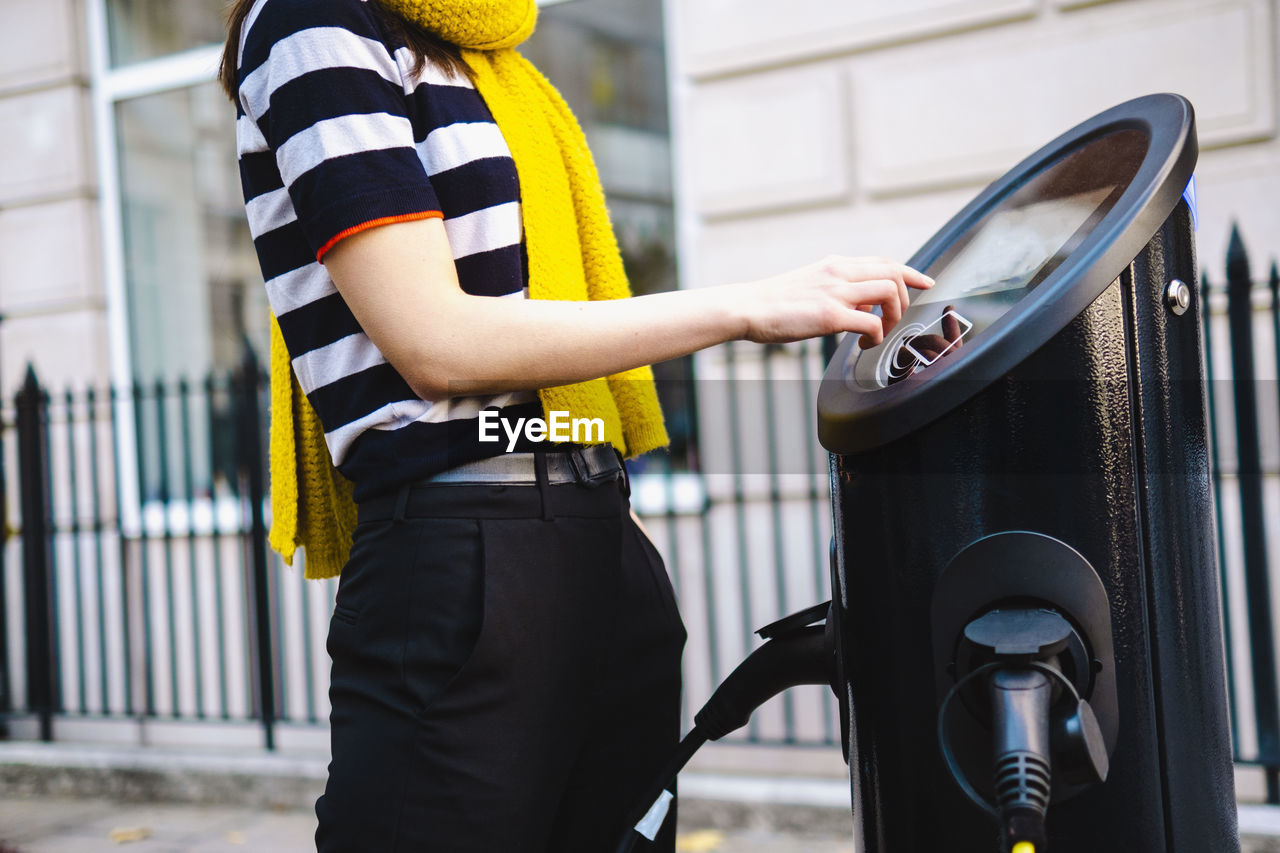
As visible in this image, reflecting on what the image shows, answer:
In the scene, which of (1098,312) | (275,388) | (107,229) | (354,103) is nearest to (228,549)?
(107,229)

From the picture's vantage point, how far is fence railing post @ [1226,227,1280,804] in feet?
10.0

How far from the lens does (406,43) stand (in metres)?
1.11

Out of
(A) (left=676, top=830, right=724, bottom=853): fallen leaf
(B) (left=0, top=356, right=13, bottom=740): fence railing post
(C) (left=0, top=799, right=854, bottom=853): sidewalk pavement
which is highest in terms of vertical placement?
(B) (left=0, top=356, right=13, bottom=740): fence railing post

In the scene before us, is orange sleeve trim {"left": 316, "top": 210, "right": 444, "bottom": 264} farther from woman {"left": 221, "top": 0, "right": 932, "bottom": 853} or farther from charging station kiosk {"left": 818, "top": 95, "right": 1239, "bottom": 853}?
charging station kiosk {"left": 818, "top": 95, "right": 1239, "bottom": 853}

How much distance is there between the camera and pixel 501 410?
112 cm

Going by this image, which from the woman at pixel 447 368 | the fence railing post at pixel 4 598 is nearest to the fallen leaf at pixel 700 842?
the woman at pixel 447 368

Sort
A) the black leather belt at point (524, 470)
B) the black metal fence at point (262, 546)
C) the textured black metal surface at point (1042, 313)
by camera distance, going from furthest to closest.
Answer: the black metal fence at point (262, 546) → the black leather belt at point (524, 470) → the textured black metal surface at point (1042, 313)

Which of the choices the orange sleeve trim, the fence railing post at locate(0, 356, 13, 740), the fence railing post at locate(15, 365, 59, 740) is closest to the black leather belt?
the orange sleeve trim

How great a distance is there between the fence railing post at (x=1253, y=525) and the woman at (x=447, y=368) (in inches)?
94.8

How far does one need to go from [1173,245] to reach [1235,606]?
2.76m

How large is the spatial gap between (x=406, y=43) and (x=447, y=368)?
1.12 ft

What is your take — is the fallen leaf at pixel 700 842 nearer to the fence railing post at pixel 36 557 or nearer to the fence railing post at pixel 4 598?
the fence railing post at pixel 36 557

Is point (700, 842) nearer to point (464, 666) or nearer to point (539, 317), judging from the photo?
point (464, 666)

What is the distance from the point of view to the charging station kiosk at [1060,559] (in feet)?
3.21
